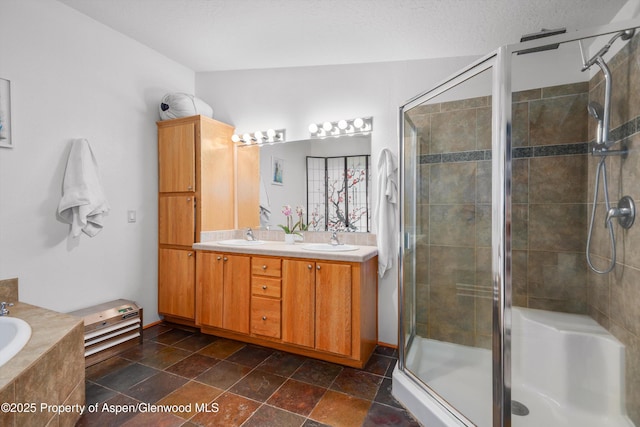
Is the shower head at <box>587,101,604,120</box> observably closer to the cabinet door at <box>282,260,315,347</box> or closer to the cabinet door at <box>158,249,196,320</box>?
the cabinet door at <box>282,260,315,347</box>

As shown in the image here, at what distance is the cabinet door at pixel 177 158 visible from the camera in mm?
2838

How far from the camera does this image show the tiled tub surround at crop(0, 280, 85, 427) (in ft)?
3.79

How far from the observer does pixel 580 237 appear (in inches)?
63.3

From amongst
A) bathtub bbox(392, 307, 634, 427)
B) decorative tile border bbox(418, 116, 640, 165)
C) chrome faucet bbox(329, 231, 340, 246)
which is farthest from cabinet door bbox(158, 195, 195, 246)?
bathtub bbox(392, 307, 634, 427)

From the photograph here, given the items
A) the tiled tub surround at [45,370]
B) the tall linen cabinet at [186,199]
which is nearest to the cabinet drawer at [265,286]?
the tall linen cabinet at [186,199]

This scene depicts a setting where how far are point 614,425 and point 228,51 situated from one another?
3616 millimetres

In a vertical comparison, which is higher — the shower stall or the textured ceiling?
the textured ceiling

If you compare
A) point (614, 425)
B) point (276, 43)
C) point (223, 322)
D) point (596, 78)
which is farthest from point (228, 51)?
point (614, 425)

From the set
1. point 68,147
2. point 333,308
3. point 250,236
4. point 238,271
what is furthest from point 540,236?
point 68,147

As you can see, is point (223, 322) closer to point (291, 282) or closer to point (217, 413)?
point (291, 282)

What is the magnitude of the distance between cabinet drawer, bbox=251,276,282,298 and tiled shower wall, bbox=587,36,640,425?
2.00 m

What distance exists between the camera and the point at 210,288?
2.69 m

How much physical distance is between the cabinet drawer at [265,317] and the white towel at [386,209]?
2.94 feet

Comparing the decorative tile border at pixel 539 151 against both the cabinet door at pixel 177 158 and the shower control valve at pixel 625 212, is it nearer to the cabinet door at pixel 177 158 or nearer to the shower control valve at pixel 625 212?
the shower control valve at pixel 625 212
